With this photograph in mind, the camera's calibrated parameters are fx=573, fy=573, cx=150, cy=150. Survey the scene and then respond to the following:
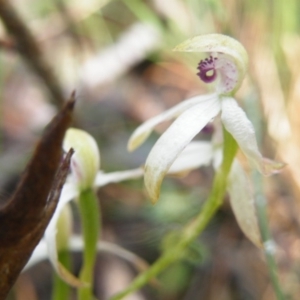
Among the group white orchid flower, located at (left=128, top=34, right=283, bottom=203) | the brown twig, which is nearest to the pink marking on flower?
white orchid flower, located at (left=128, top=34, right=283, bottom=203)

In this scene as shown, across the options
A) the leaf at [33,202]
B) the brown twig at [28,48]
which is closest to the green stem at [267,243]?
the leaf at [33,202]

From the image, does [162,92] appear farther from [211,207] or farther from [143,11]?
[211,207]

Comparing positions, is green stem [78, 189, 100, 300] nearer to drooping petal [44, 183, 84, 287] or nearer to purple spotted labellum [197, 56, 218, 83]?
drooping petal [44, 183, 84, 287]

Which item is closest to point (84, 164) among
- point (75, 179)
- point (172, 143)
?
point (75, 179)

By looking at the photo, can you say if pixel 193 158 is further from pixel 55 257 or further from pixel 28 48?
pixel 28 48

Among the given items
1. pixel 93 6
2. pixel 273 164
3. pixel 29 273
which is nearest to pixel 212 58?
pixel 273 164
